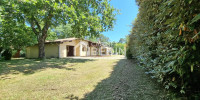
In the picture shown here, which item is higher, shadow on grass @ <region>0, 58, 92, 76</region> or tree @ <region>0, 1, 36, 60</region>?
tree @ <region>0, 1, 36, 60</region>

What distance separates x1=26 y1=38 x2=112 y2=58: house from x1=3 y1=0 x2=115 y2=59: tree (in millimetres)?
4308

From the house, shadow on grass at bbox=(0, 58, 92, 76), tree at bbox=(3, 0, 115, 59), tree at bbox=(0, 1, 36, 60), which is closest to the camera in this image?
shadow on grass at bbox=(0, 58, 92, 76)

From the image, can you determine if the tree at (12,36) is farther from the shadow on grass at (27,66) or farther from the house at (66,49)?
the shadow on grass at (27,66)

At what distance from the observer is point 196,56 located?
1039mm

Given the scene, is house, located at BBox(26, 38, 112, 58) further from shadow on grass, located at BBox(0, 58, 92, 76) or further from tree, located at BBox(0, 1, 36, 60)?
shadow on grass, located at BBox(0, 58, 92, 76)

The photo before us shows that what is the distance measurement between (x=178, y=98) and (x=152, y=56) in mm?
1250

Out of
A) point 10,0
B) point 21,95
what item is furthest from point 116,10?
point 21,95

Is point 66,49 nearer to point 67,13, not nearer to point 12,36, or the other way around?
point 12,36

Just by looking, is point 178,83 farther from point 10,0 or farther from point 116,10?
point 116,10

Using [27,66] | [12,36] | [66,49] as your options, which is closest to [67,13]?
A: [27,66]

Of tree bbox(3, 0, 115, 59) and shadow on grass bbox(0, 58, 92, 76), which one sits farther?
tree bbox(3, 0, 115, 59)

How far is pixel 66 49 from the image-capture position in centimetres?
1702

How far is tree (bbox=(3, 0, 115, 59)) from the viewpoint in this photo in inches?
257

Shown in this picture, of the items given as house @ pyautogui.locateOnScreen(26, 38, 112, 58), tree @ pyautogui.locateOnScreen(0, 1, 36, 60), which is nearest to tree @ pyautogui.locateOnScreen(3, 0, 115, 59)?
tree @ pyautogui.locateOnScreen(0, 1, 36, 60)
